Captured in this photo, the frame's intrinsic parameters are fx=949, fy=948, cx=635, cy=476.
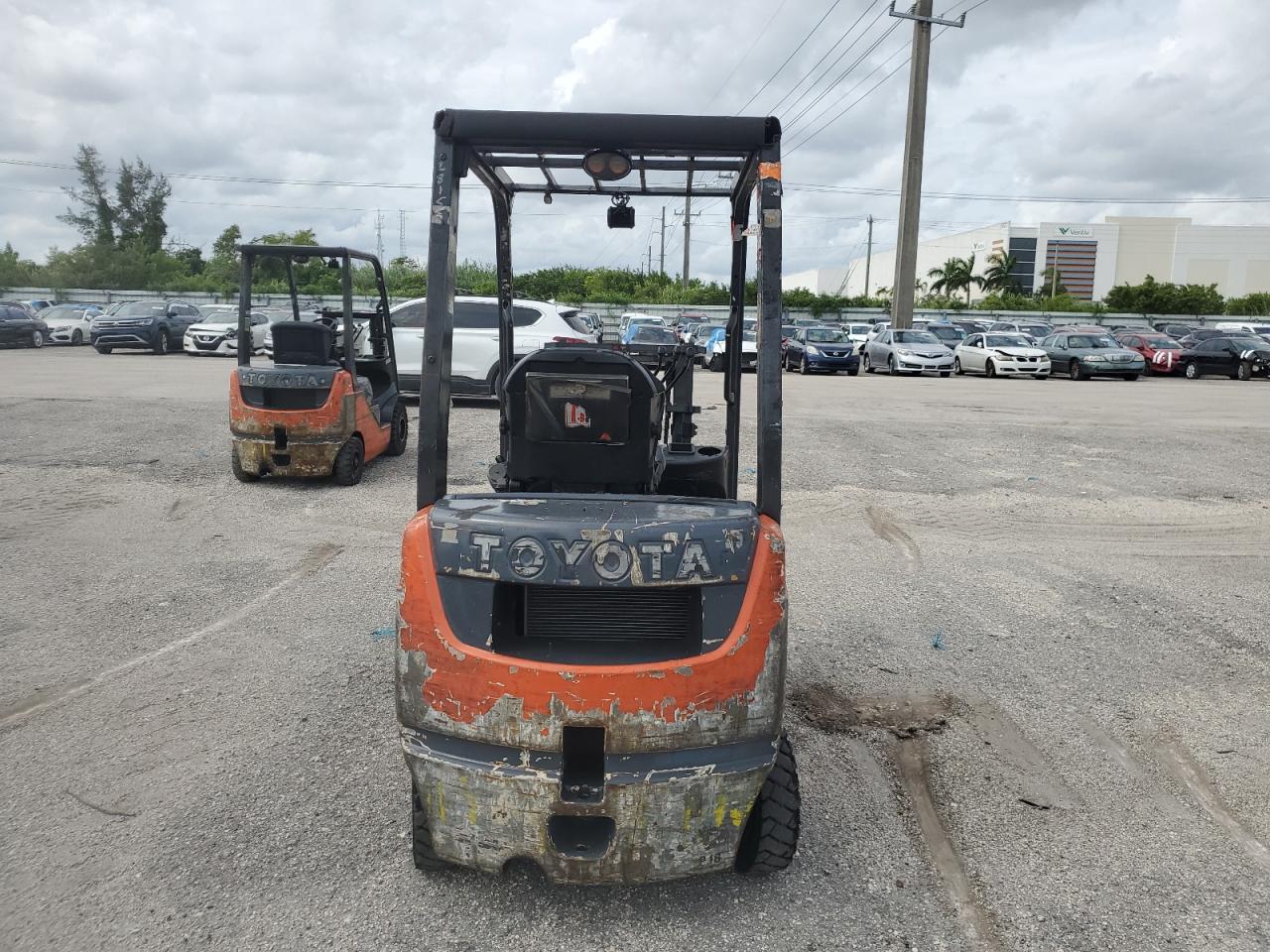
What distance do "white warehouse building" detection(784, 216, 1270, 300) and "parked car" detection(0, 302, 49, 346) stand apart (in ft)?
287

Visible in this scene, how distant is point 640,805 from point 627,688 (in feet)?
1.12

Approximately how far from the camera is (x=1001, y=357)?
27.5m

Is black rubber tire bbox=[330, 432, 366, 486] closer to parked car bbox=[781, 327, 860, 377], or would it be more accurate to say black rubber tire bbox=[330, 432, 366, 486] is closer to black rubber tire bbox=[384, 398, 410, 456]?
black rubber tire bbox=[384, 398, 410, 456]

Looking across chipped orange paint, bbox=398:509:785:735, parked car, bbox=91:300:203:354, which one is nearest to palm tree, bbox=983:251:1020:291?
parked car, bbox=91:300:203:354

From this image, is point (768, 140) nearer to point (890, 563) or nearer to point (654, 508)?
point (654, 508)

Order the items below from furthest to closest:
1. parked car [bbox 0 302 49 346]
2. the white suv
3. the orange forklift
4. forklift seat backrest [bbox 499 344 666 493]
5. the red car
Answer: parked car [bbox 0 302 49 346], the red car, the white suv, the orange forklift, forklift seat backrest [bbox 499 344 666 493]

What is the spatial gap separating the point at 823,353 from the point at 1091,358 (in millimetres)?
7423

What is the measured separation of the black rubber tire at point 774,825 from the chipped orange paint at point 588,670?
44 cm

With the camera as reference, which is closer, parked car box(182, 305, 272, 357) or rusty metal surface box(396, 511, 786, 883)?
rusty metal surface box(396, 511, 786, 883)

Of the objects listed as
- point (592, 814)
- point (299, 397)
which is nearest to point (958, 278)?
point (299, 397)

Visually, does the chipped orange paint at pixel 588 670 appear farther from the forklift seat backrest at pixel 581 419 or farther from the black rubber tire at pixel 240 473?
the black rubber tire at pixel 240 473

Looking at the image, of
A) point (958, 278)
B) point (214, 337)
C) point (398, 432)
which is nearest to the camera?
point (398, 432)

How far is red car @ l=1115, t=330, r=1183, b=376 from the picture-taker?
2836 cm

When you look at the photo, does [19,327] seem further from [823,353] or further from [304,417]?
[304,417]
